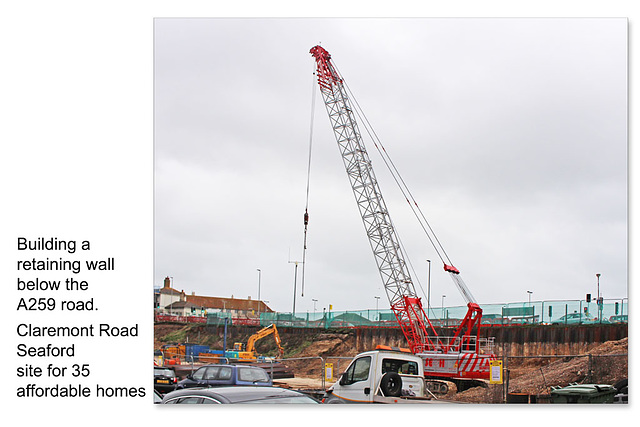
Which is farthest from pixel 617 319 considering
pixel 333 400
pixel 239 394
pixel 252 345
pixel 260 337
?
pixel 239 394

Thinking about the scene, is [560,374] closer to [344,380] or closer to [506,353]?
[506,353]

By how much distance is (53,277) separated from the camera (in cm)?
993

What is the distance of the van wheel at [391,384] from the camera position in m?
9.66

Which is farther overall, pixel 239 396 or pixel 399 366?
pixel 399 366

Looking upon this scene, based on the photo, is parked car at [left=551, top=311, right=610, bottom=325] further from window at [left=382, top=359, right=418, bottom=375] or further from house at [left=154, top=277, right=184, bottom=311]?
window at [left=382, top=359, right=418, bottom=375]

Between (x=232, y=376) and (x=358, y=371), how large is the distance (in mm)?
3675

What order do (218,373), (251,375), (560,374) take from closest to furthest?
(251,375)
(218,373)
(560,374)

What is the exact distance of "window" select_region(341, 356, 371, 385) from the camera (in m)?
9.91

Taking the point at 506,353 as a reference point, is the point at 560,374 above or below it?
above

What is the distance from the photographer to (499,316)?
30219 mm

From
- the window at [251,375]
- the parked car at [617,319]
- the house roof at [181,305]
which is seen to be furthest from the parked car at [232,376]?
the house roof at [181,305]

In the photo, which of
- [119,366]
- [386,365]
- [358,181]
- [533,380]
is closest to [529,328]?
[533,380]

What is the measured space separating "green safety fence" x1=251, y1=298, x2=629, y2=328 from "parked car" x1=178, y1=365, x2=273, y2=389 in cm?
1004

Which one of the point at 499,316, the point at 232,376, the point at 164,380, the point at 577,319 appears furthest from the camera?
the point at 499,316
